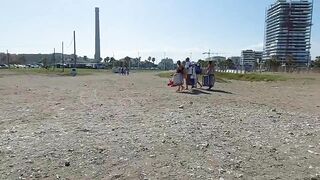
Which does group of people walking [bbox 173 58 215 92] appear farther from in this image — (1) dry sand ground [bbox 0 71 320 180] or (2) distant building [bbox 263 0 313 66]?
(2) distant building [bbox 263 0 313 66]

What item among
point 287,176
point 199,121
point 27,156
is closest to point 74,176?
point 27,156

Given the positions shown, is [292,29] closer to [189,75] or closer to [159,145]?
[189,75]

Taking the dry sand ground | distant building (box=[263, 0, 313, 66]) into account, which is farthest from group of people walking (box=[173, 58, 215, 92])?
distant building (box=[263, 0, 313, 66])

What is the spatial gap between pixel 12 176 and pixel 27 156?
3.78 feet

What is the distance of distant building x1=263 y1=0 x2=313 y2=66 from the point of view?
16388 cm

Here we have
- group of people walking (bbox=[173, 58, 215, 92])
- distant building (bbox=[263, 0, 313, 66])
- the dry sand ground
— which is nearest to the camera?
the dry sand ground

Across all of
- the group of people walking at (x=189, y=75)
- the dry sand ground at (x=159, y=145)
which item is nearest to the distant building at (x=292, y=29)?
the group of people walking at (x=189, y=75)

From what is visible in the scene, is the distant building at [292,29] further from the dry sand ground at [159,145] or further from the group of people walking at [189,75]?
the dry sand ground at [159,145]

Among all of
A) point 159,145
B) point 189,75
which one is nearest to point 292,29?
point 189,75

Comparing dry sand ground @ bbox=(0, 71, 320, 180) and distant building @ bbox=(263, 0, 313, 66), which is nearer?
dry sand ground @ bbox=(0, 71, 320, 180)

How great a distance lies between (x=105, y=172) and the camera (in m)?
6.85

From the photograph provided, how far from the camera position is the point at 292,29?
16750cm

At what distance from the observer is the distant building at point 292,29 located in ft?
538

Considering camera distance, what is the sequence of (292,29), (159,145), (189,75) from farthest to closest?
(292,29)
(189,75)
(159,145)
